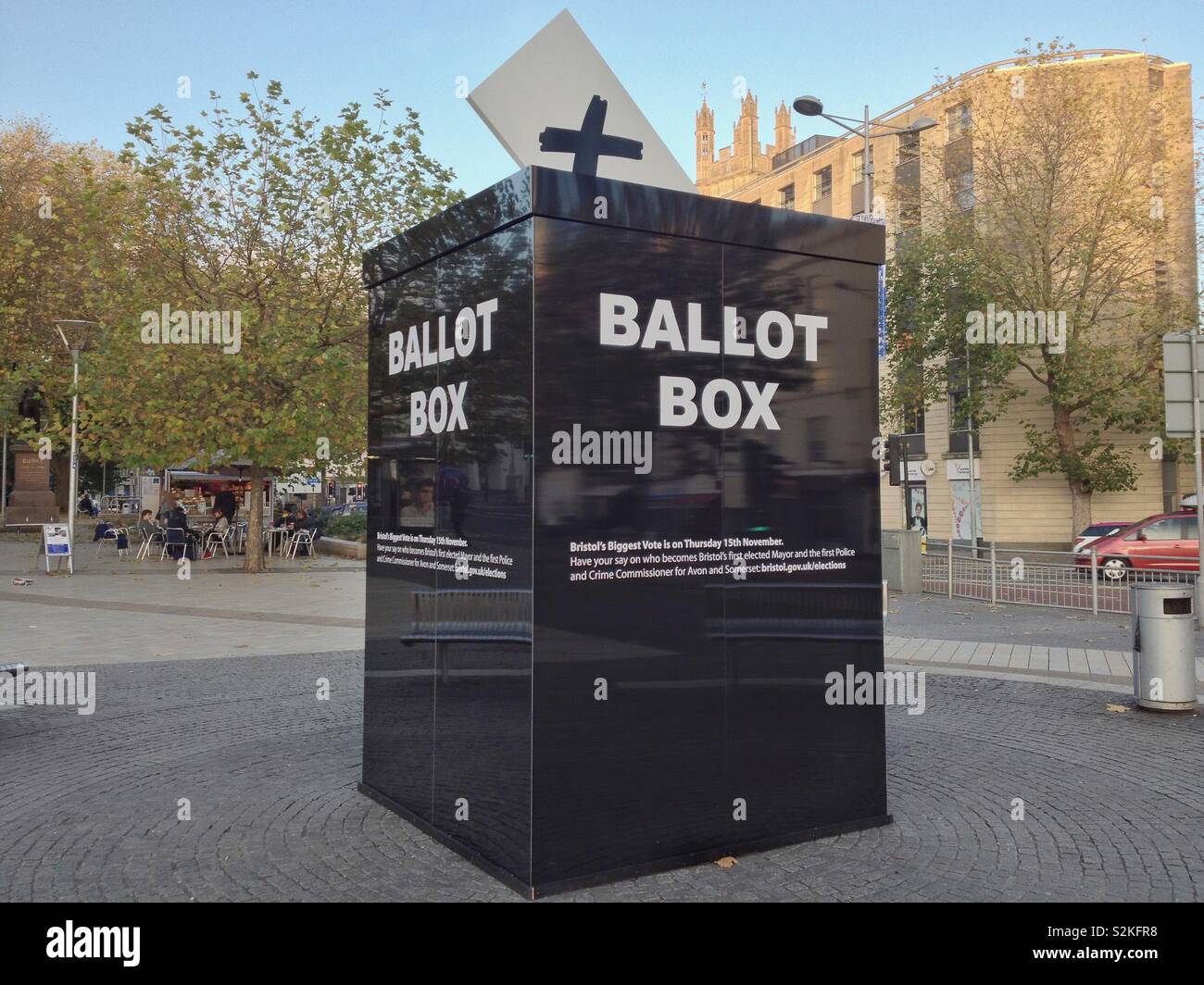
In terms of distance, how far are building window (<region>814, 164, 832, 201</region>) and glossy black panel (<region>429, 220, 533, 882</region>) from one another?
48016mm

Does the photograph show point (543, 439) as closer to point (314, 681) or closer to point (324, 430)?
point (314, 681)

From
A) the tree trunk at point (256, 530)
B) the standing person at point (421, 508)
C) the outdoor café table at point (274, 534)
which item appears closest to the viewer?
the standing person at point (421, 508)

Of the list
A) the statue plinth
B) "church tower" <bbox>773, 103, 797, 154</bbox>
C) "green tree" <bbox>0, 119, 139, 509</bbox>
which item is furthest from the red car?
"church tower" <bbox>773, 103, 797, 154</bbox>

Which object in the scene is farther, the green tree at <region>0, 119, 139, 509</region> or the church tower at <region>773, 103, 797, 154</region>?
the church tower at <region>773, 103, 797, 154</region>

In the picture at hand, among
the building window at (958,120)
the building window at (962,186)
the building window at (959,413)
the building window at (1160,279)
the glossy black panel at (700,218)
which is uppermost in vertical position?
the building window at (958,120)

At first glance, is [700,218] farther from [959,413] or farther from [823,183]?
[823,183]

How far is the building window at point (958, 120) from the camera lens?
111ft

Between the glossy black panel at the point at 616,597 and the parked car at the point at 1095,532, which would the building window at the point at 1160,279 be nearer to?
the parked car at the point at 1095,532

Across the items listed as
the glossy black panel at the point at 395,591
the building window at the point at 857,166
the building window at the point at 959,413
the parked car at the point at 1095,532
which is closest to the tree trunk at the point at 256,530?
Result: the glossy black panel at the point at 395,591

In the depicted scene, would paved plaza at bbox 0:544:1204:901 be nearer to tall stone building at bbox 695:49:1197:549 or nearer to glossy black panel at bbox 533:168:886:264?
glossy black panel at bbox 533:168:886:264

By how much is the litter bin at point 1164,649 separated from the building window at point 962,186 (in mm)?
27400

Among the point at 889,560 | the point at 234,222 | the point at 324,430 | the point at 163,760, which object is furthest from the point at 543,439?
the point at 234,222

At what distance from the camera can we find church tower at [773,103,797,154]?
89125mm

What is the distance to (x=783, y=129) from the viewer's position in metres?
91.2
